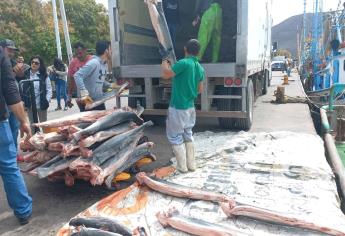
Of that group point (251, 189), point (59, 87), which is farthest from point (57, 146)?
point (59, 87)

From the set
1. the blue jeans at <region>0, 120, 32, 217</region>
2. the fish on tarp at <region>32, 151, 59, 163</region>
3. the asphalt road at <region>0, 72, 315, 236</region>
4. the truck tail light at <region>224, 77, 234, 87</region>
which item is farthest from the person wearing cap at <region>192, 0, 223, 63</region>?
the blue jeans at <region>0, 120, 32, 217</region>

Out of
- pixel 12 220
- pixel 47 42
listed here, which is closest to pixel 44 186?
pixel 12 220

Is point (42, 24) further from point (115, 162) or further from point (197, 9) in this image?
point (115, 162)

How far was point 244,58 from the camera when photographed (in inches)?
246

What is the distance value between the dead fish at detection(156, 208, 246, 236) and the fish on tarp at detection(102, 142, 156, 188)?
1074 mm

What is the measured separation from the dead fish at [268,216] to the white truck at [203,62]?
3353mm

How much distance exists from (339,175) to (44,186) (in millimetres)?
4277

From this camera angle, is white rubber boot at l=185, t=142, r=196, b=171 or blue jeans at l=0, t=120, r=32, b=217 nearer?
blue jeans at l=0, t=120, r=32, b=217

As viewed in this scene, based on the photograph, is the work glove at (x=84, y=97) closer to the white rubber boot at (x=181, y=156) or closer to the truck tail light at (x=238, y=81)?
the white rubber boot at (x=181, y=156)

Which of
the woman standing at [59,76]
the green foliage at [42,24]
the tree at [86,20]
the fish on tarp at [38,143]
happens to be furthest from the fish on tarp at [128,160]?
the tree at [86,20]

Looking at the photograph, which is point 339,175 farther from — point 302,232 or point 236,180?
point 302,232

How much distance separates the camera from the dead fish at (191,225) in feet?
9.88

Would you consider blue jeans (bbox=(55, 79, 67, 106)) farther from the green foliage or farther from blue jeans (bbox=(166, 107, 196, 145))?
the green foliage

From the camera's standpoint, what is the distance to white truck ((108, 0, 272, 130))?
6332 millimetres
